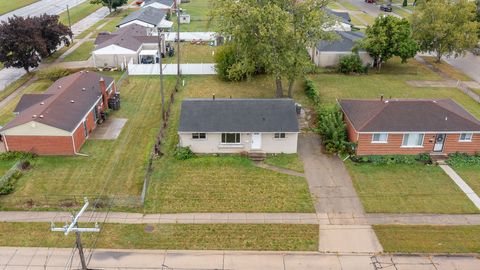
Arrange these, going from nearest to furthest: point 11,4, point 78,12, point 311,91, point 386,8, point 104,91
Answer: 1. point 104,91
2. point 311,91
3. point 78,12
4. point 386,8
5. point 11,4

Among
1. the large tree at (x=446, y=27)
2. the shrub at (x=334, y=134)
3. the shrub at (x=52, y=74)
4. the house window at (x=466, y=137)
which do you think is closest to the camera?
the house window at (x=466, y=137)

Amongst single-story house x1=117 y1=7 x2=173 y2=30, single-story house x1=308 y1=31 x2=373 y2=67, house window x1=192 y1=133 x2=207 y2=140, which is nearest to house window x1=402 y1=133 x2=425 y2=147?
house window x1=192 y1=133 x2=207 y2=140

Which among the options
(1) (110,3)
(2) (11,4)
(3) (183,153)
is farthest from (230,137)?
(2) (11,4)

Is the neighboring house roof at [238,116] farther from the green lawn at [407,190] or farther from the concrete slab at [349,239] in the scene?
the concrete slab at [349,239]

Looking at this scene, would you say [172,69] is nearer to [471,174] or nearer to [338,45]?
[338,45]

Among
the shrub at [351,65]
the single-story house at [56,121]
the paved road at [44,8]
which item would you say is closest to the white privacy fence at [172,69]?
the single-story house at [56,121]

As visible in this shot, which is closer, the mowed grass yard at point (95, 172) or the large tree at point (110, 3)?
the mowed grass yard at point (95, 172)

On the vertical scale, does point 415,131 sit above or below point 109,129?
above
